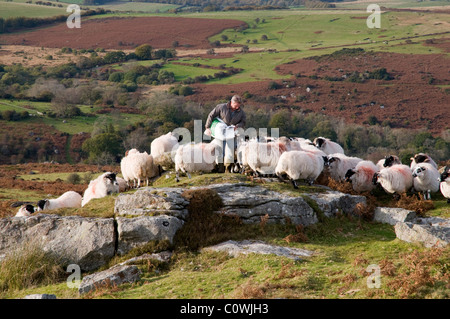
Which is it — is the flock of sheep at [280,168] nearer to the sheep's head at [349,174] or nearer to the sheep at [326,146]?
the sheep's head at [349,174]

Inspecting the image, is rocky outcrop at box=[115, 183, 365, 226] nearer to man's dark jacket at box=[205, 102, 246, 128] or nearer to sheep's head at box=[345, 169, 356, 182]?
sheep's head at box=[345, 169, 356, 182]

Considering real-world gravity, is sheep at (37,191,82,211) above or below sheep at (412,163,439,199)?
below

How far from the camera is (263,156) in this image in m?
15.9

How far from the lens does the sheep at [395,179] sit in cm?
1620

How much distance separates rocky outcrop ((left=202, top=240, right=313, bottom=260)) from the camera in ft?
36.7

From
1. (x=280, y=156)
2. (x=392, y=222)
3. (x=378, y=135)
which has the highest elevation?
(x=280, y=156)

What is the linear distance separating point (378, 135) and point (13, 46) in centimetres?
12190

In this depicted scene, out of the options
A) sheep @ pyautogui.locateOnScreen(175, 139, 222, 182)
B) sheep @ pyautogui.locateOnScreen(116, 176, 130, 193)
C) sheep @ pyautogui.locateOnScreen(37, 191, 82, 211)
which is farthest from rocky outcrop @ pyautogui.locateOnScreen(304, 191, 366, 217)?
sheep @ pyautogui.locateOnScreen(37, 191, 82, 211)

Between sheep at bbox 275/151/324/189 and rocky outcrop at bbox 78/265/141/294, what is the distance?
6.22m

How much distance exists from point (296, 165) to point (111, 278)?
715 cm
